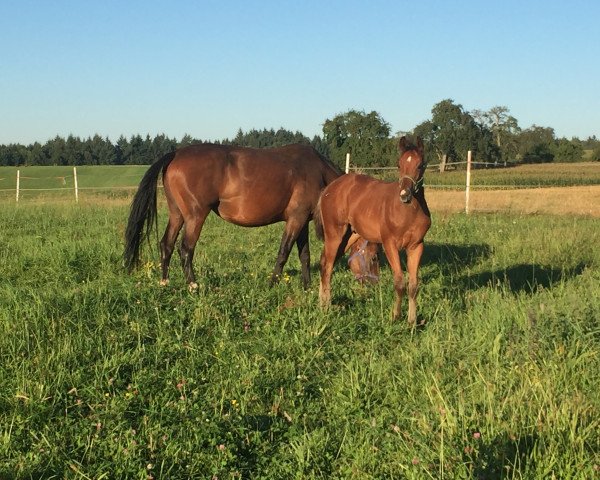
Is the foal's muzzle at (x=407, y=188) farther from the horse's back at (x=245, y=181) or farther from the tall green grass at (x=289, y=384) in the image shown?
the horse's back at (x=245, y=181)

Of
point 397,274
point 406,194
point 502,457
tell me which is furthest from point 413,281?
point 502,457

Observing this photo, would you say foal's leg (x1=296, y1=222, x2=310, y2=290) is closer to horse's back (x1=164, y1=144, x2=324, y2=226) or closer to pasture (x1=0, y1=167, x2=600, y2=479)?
horse's back (x1=164, y1=144, x2=324, y2=226)

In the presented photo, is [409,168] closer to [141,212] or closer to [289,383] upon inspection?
[289,383]

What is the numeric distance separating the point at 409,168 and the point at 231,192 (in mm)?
3087

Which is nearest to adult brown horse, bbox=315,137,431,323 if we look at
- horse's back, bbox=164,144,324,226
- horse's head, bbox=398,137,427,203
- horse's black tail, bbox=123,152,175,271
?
horse's head, bbox=398,137,427,203

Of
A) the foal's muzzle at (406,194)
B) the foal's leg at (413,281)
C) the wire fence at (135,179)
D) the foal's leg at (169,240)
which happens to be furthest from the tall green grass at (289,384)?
the wire fence at (135,179)

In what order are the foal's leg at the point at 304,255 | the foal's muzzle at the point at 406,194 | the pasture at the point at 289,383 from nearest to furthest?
the pasture at the point at 289,383, the foal's muzzle at the point at 406,194, the foal's leg at the point at 304,255

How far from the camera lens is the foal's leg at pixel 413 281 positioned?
5.86 metres

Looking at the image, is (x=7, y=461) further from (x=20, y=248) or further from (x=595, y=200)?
(x=595, y=200)

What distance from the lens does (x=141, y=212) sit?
26.5 feet

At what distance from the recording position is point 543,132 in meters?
89.2

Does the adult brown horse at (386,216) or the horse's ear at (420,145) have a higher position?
the horse's ear at (420,145)

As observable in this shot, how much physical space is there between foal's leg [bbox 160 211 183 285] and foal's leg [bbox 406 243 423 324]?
3.10 metres

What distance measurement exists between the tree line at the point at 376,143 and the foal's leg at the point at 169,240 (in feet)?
28.7
